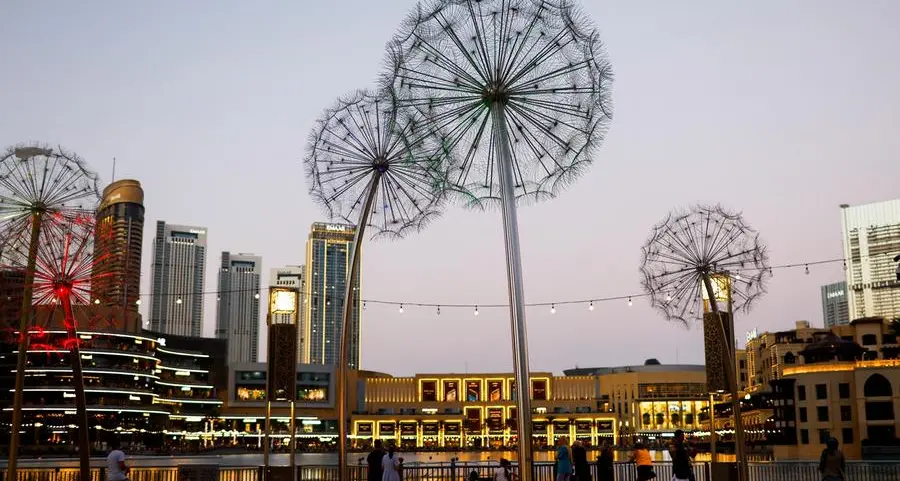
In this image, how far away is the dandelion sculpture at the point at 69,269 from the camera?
24031 millimetres

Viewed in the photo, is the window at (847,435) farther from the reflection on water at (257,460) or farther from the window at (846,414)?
the reflection on water at (257,460)

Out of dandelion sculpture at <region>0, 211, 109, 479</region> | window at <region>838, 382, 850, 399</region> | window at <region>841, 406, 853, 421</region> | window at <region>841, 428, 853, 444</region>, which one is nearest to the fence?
dandelion sculpture at <region>0, 211, 109, 479</region>

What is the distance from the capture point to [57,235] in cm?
2405

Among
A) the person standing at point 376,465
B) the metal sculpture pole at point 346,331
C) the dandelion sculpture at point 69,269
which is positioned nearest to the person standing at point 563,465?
the person standing at point 376,465

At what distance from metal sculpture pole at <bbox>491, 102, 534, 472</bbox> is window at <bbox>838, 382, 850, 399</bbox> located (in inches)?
2519

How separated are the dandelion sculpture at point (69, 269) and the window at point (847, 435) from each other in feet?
197

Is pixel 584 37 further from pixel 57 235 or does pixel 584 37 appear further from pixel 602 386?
pixel 602 386

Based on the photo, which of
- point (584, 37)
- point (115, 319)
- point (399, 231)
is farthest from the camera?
point (115, 319)

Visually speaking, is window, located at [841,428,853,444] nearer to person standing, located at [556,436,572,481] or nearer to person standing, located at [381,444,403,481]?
person standing, located at [556,436,572,481]

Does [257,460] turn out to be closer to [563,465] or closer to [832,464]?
[563,465]

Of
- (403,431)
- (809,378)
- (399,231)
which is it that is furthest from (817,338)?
(399,231)

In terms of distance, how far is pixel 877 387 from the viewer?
67688 millimetres

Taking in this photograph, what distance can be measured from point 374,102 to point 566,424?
129039mm

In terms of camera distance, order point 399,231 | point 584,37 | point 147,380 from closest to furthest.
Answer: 1. point 584,37
2. point 399,231
3. point 147,380
